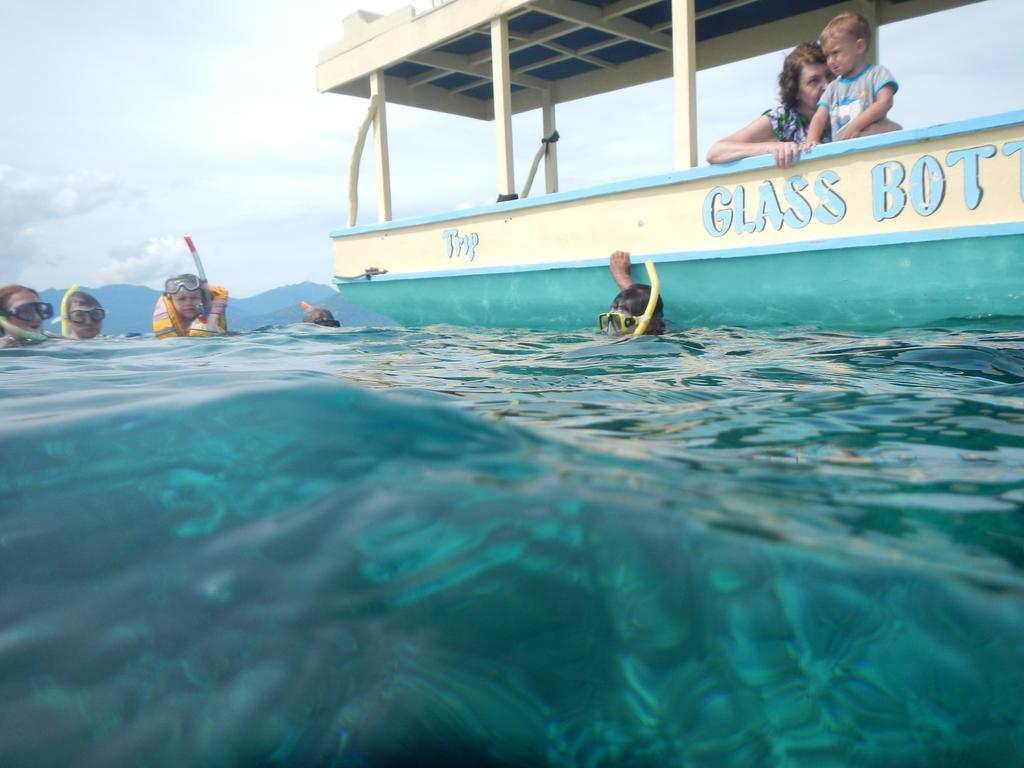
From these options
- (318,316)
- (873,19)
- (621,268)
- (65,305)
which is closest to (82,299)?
(65,305)

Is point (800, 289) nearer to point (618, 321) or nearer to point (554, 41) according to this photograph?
A: point (618, 321)

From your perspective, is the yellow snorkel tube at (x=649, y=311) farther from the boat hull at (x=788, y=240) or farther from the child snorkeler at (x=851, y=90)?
the child snorkeler at (x=851, y=90)

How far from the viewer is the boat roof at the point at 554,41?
21.0 ft

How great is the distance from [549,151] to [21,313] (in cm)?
596

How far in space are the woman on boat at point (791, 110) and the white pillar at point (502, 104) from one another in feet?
6.74

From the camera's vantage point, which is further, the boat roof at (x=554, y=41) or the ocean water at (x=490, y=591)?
the boat roof at (x=554, y=41)

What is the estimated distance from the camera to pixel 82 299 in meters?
5.69

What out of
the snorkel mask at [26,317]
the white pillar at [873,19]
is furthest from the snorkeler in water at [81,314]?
the white pillar at [873,19]

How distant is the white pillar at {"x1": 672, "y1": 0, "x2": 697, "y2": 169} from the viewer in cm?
497

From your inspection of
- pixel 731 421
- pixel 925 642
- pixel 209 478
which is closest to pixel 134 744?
pixel 209 478

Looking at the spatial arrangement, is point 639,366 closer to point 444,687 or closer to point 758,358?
point 758,358

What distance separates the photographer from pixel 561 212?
18.5 ft

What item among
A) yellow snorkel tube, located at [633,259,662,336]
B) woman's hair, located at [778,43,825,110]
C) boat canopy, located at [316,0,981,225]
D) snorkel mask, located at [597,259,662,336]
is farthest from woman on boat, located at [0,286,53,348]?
woman's hair, located at [778,43,825,110]

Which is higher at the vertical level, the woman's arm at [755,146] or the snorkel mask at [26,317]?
the woman's arm at [755,146]
